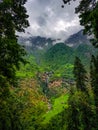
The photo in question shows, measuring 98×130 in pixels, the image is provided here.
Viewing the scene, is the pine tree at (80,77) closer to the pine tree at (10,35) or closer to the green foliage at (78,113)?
the green foliage at (78,113)

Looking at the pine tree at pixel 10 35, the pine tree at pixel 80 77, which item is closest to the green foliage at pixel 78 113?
the pine tree at pixel 80 77

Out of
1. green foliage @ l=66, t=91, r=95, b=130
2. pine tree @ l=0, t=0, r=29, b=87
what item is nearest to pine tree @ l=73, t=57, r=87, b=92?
green foliage @ l=66, t=91, r=95, b=130

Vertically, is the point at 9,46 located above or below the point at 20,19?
below

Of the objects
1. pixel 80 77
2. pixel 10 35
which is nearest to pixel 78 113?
pixel 80 77

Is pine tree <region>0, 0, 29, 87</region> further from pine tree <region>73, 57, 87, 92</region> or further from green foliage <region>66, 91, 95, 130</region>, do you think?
pine tree <region>73, 57, 87, 92</region>

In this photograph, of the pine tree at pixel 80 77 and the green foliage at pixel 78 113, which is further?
the pine tree at pixel 80 77

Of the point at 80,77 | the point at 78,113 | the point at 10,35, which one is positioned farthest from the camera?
the point at 80,77

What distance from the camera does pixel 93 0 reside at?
62.8ft

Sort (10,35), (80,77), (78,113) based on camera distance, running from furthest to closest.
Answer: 1. (80,77)
2. (78,113)
3. (10,35)

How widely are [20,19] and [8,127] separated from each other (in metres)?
35.5

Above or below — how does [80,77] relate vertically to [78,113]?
above

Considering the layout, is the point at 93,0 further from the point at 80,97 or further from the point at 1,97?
the point at 80,97

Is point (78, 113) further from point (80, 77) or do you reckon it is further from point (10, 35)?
point (10, 35)

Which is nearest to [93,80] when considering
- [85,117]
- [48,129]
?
[85,117]
